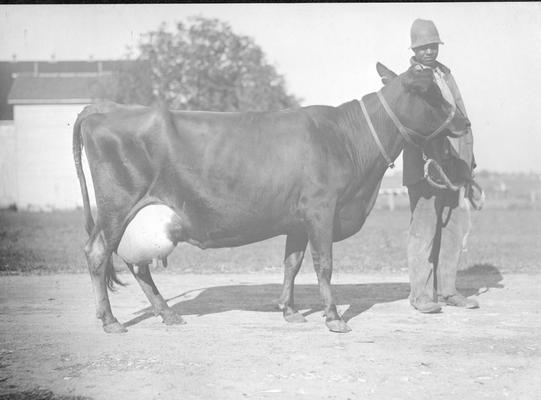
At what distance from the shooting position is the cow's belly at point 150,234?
7.09 metres

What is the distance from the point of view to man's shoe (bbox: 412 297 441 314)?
311 inches

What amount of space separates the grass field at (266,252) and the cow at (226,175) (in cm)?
468

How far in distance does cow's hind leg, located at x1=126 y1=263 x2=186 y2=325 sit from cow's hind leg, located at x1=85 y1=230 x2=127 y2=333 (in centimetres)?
34

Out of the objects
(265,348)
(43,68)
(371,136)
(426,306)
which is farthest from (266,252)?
(43,68)

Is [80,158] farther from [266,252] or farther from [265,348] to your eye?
[266,252]

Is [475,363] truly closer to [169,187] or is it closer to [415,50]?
[169,187]

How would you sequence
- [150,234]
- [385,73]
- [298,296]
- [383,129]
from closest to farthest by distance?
[150,234] → [383,129] → [385,73] → [298,296]

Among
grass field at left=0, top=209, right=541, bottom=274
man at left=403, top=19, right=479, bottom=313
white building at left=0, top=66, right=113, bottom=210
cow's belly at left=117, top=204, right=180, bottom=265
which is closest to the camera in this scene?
cow's belly at left=117, top=204, right=180, bottom=265

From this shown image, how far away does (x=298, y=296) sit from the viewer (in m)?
9.19

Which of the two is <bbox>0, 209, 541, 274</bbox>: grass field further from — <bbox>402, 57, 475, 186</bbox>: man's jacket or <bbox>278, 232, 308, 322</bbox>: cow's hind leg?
<bbox>278, 232, 308, 322</bbox>: cow's hind leg

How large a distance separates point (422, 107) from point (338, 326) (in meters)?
2.32

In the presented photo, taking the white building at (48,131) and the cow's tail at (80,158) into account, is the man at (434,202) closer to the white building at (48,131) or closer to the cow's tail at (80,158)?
the cow's tail at (80,158)

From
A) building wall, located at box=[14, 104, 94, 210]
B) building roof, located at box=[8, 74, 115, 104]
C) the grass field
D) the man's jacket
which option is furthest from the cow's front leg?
building roof, located at box=[8, 74, 115, 104]

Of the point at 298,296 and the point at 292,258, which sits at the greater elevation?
Result: the point at 292,258
